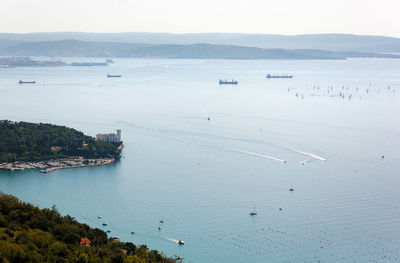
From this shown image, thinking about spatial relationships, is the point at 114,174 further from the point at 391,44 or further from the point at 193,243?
the point at 391,44

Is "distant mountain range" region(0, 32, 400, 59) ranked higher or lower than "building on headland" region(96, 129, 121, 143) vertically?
higher

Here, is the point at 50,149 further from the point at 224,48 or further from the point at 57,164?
the point at 224,48

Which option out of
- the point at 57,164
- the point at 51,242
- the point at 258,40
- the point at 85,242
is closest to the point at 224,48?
the point at 258,40

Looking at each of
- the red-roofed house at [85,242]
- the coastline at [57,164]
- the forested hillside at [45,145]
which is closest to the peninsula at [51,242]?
the red-roofed house at [85,242]

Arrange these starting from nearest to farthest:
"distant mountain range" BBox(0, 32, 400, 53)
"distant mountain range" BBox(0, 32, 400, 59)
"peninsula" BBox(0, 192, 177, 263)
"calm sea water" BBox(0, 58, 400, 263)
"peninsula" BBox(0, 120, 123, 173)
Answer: "peninsula" BBox(0, 192, 177, 263) → "calm sea water" BBox(0, 58, 400, 263) → "peninsula" BBox(0, 120, 123, 173) → "distant mountain range" BBox(0, 32, 400, 59) → "distant mountain range" BBox(0, 32, 400, 53)

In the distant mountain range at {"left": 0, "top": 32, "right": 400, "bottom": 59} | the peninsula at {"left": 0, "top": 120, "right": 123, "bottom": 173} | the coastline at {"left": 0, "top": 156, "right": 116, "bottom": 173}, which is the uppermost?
the distant mountain range at {"left": 0, "top": 32, "right": 400, "bottom": 59}

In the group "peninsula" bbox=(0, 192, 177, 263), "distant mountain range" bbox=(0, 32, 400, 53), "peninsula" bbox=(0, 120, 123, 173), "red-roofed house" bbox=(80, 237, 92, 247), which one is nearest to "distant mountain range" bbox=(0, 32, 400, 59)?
"distant mountain range" bbox=(0, 32, 400, 53)

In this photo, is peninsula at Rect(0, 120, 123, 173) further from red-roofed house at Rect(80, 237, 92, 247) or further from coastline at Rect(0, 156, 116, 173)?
red-roofed house at Rect(80, 237, 92, 247)
